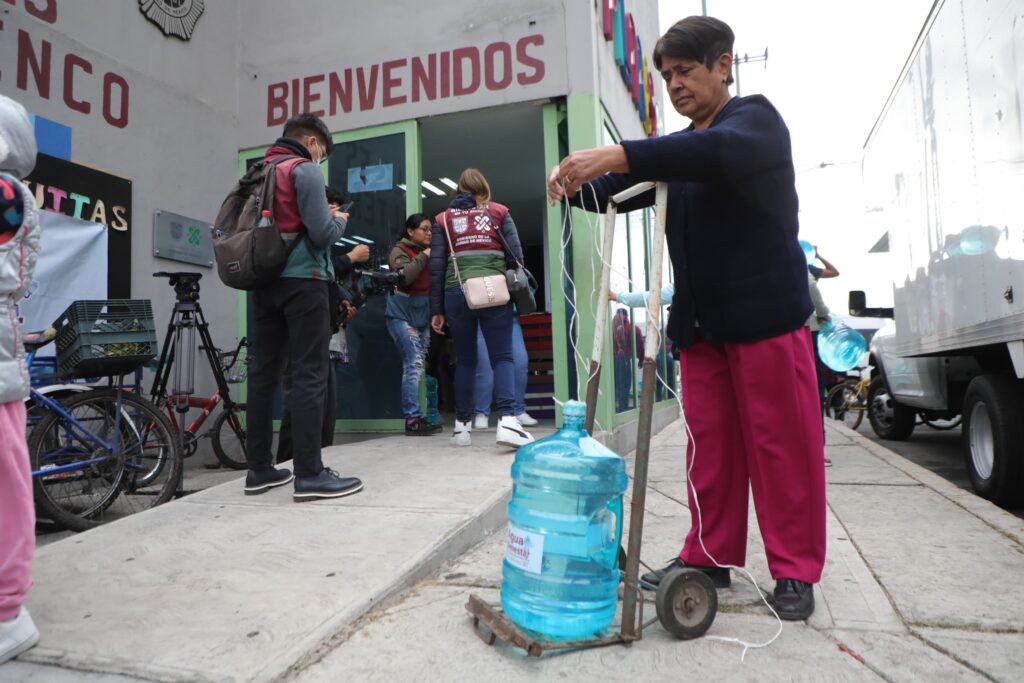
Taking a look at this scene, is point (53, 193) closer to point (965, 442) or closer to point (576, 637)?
point (576, 637)

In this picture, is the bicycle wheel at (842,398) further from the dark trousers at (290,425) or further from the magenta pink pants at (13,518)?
the magenta pink pants at (13,518)

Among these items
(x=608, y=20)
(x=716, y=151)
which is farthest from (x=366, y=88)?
(x=716, y=151)

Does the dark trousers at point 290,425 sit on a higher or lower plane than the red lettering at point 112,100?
lower

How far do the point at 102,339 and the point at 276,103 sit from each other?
3425 millimetres

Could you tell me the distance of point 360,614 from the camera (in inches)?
78.7

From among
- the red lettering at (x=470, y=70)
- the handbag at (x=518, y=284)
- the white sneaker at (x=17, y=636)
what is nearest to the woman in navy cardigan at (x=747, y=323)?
the white sneaker at (x=17, y=636)

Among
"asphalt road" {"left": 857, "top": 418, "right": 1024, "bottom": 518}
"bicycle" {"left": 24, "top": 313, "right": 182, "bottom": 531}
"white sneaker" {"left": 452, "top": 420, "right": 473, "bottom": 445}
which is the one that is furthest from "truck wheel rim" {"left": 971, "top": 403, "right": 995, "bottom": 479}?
"bicycle" {"left": 24, "top": 313, "right": 182, "bottom": 531}

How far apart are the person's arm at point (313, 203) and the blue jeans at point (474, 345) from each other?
5.13 feet

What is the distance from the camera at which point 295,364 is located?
317 cm

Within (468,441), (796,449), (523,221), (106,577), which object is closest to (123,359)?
(106,577)

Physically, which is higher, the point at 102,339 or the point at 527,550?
the point at 102,339

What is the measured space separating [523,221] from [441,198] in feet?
8.07

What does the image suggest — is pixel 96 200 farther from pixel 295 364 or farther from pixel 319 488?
pixel 319 488

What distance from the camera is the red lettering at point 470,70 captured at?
5.64 metres
